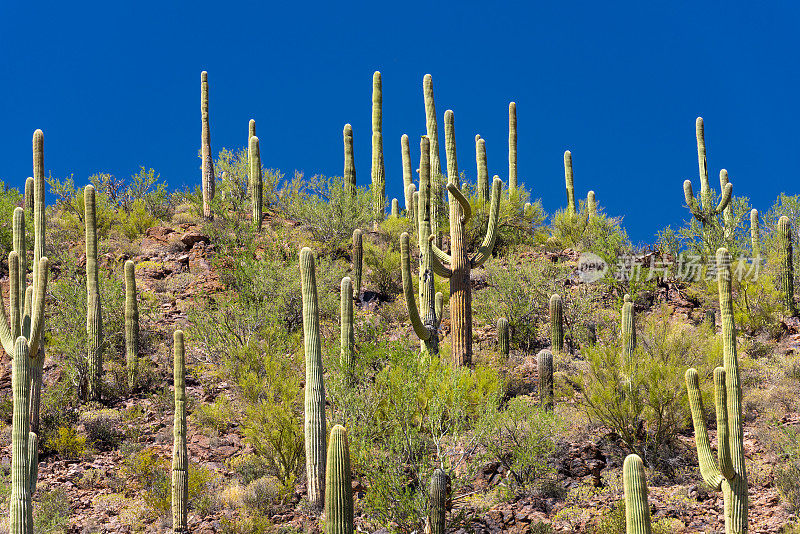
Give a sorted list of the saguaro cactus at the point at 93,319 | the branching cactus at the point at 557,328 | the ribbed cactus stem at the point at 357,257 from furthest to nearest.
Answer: the ribbed cactus stem at the point at 357,257, the branching cactus at the point at 557,328, the saguaro cactus at the point at 93,319

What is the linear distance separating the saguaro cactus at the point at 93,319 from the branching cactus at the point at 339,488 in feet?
31.9

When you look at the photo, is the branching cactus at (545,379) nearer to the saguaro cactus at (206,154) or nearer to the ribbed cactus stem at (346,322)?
the ribbed cactus stem at (346,322)

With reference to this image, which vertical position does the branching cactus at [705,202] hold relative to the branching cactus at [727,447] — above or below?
above

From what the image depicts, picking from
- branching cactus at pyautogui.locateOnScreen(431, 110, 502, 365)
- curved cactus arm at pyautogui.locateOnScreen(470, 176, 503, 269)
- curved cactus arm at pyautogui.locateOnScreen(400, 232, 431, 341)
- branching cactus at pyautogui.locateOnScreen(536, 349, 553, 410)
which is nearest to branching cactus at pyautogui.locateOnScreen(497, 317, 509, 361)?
branching cactus at pyautogui.locateOnScreen(431, 110, 502, 365)

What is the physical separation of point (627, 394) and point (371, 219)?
40.9 feet

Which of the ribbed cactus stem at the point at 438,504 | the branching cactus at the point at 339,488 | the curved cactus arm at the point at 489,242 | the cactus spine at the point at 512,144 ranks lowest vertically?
the ribbed cactus stem at the point at 438,504

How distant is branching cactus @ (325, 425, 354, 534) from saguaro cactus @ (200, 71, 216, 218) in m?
17.8

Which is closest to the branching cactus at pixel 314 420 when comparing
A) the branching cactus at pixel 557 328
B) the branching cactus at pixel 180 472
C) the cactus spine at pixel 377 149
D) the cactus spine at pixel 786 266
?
the branching cactus at pixel 180 472

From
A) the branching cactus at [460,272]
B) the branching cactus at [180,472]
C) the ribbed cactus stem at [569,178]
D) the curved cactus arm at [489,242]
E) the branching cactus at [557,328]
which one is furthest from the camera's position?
the ribbed cactus stem at [569,178]

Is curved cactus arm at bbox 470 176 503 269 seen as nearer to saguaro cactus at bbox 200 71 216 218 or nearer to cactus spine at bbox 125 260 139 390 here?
cactus spine at bbox 125 260 139 390

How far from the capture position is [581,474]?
14.0m

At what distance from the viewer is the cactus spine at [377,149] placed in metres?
25.2

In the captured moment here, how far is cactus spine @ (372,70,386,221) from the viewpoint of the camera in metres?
25.2

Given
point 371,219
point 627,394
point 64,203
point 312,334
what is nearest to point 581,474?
point 627,394
